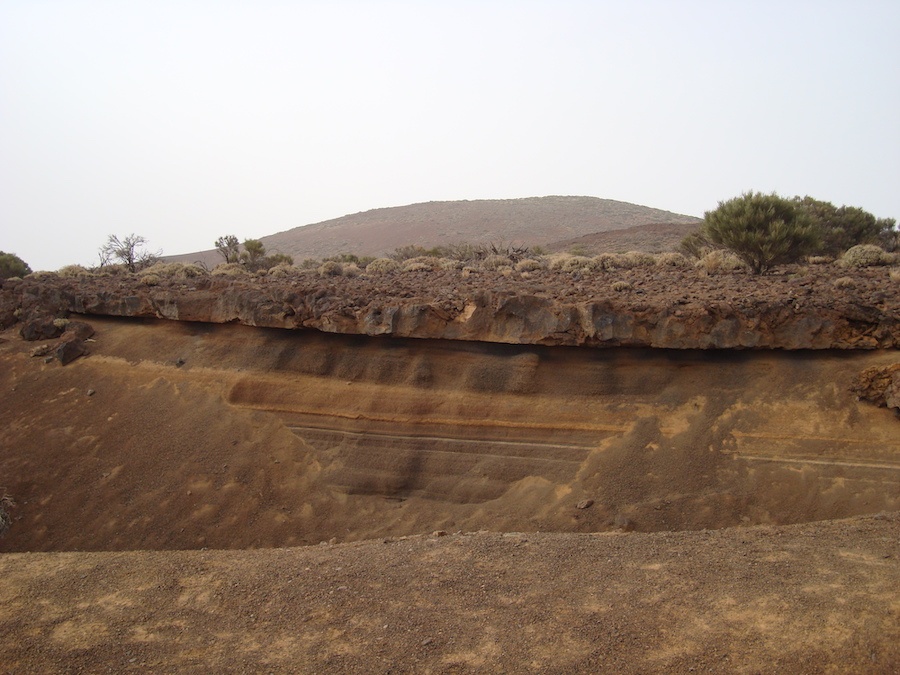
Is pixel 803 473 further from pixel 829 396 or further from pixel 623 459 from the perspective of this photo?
pixel 623 459

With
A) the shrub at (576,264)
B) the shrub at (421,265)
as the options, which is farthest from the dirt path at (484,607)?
the shrub at (421,265)

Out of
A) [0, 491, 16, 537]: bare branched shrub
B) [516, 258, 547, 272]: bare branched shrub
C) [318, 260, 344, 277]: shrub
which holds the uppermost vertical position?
[318, 260, 344, 277]: shrub

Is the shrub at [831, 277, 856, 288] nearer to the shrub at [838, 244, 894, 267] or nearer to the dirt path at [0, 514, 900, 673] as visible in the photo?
the shrub at [838, 244, 894, 267]

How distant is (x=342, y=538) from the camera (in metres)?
9.98

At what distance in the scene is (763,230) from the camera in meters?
15.6

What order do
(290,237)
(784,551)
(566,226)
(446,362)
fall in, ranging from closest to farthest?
(784,551) < (446,362) < (566,226) < (290,237)

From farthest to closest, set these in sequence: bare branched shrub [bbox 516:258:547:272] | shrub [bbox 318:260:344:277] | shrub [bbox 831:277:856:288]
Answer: shrub [bbox 318:260:344:277] < bare branched shrub [bbox 516:258:547:272] < shrub [bbox 831:277:856:288]

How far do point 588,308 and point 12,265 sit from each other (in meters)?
27.5

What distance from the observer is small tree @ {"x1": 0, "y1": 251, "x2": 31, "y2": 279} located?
89.2 ft

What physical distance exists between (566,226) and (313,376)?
45.8 meters

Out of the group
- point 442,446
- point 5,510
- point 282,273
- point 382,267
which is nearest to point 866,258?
point 442,446

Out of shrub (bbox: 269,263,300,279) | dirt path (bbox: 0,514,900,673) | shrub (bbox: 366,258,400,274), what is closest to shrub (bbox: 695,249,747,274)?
shrub (bbox: 366,258,400,274)

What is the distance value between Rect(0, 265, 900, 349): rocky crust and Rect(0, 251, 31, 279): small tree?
16.3 meters

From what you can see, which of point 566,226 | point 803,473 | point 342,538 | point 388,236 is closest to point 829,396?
point 803,473
